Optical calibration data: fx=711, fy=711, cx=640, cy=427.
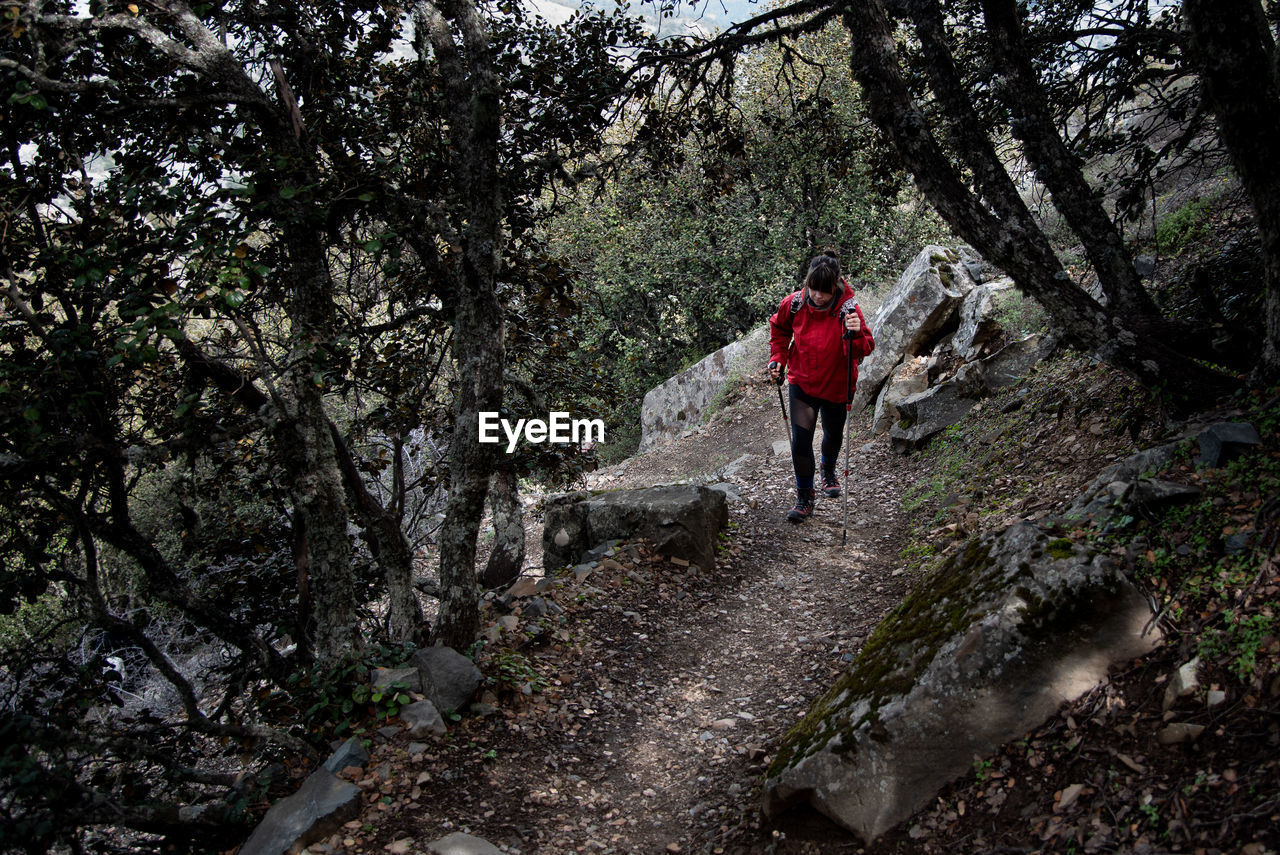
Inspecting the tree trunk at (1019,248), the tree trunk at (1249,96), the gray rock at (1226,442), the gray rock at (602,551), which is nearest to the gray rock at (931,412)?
the gray rock at (602,551)

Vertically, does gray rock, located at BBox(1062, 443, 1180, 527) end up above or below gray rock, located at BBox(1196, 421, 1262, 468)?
below

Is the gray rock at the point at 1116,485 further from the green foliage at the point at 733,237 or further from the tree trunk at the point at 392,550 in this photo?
the green foliage at the point at 733,237

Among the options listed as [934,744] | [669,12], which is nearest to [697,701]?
[934,744]

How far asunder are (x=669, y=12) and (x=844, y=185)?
13.0m

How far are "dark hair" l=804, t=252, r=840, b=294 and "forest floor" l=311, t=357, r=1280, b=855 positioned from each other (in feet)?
7.80

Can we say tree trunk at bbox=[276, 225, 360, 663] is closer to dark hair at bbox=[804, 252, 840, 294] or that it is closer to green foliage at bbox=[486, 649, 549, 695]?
green foliage at bbox=[486, 649, 549, 695]

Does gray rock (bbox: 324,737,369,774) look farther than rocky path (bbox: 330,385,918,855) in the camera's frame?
Yes

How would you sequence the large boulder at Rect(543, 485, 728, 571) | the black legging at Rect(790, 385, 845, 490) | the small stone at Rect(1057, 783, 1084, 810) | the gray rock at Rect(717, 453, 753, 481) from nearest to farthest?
1. the small stone at Rect(1057, 783, 1084, 810)
2. the large boulder at Rect(543, 485, 728, 571)
3. the black legging at Rect(790, 385, 845, 490)
4. the gray rock at Rect(717, 453, 753, 481)

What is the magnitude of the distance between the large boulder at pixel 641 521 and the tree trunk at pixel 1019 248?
3.76 meters

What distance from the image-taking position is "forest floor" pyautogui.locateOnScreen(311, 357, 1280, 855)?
8.16 feet

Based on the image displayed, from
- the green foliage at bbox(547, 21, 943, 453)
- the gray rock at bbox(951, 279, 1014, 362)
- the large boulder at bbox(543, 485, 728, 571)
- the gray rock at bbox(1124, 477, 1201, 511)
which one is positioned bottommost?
the large boulder at bbox(543, 485, 728, 571)

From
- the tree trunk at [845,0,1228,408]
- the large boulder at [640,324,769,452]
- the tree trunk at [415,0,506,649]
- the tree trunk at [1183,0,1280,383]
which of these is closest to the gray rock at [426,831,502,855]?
the tree trunk at [415,0,506,649]

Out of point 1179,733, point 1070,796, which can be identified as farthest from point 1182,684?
point 1070,796

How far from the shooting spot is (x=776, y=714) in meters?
4.70
